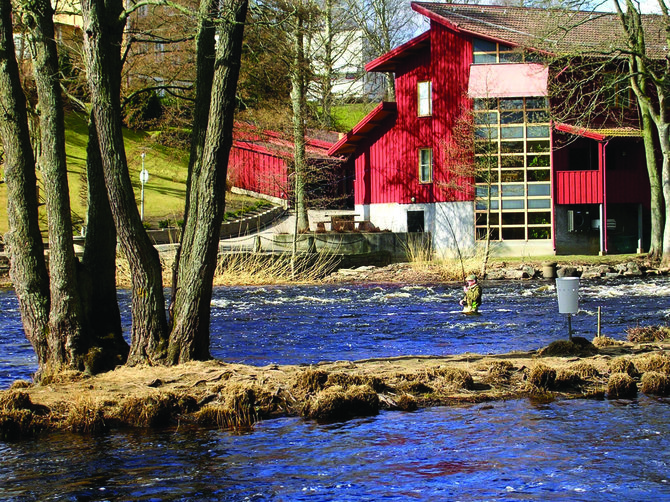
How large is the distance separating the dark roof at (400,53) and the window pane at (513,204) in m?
8.23

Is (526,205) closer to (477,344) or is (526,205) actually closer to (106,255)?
(477,344)

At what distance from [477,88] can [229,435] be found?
3089 cm

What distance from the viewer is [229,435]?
9492 mm

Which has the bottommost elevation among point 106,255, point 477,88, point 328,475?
point 328,475

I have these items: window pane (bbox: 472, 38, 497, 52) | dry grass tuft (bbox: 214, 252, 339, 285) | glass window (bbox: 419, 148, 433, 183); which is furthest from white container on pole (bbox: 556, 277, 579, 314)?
glass window (bbox: 419, 148, 433, 183)

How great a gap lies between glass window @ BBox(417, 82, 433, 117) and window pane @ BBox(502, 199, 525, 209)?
5.73m

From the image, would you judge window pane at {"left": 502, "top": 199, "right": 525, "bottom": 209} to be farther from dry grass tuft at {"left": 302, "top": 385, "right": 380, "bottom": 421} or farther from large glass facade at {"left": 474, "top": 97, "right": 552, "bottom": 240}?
dry grass tuft at {"left": 302, "top": 385, "right": 380, "bottom": 421}

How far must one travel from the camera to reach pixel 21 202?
12.1 m

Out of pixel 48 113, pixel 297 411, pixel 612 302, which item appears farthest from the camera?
pixel 612 302

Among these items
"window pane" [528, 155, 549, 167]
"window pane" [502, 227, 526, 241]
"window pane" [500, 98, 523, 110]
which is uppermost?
"window pane" [500, 98, 523, 110]

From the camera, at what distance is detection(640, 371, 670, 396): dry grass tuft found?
→ 434 inches

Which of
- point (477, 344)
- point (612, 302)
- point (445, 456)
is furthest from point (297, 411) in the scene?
point (612, 302)

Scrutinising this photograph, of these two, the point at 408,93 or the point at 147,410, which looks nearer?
the point at 147,410

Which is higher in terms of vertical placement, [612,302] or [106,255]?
[106,255]
